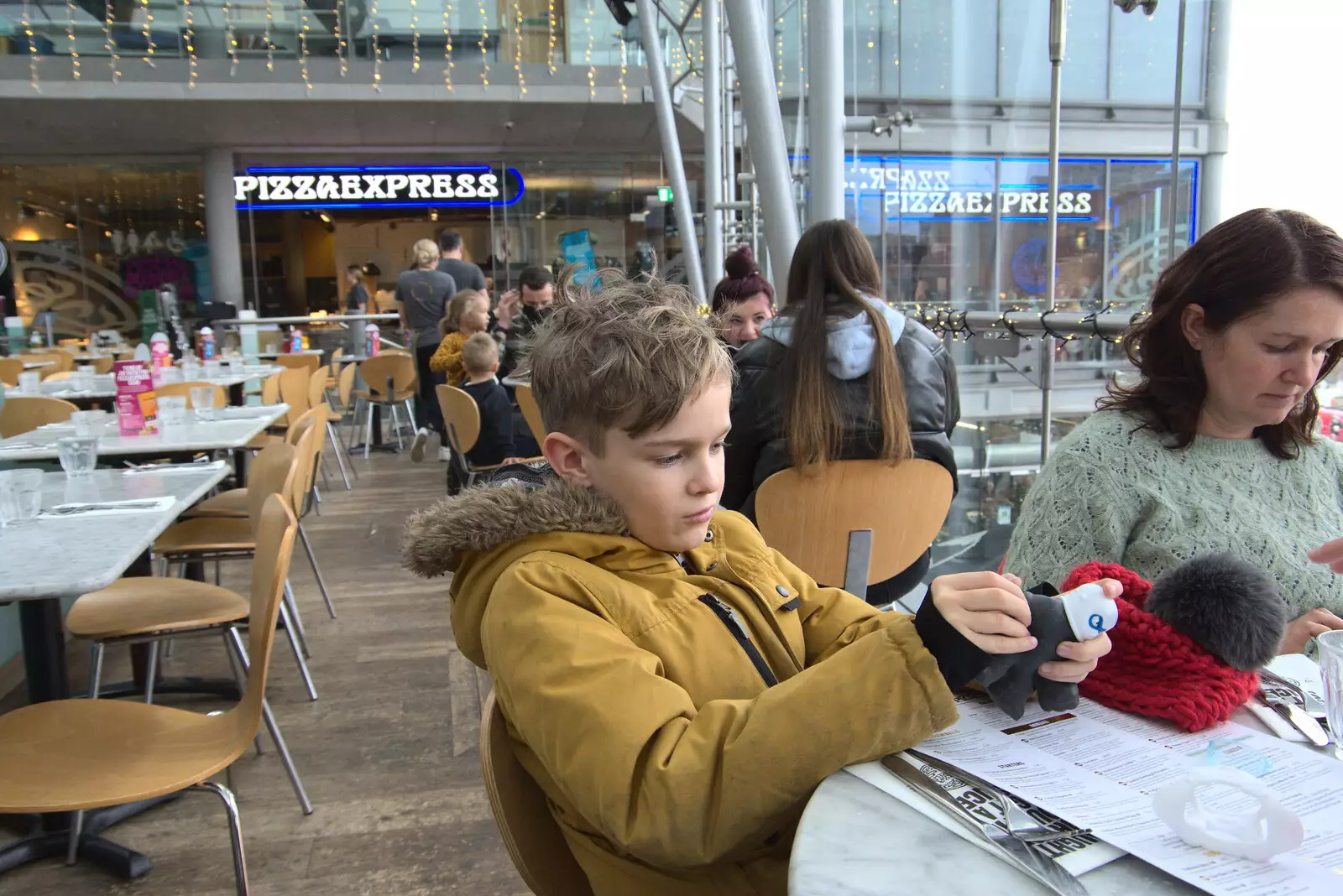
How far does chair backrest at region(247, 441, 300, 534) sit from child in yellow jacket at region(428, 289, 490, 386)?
219 cm

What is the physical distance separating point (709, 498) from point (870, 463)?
109cm

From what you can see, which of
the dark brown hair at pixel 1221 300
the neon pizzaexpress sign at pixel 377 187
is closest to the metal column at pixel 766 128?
the dark brown hair at pixel 1221 300

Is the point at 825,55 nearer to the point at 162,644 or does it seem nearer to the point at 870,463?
the point at 870,463

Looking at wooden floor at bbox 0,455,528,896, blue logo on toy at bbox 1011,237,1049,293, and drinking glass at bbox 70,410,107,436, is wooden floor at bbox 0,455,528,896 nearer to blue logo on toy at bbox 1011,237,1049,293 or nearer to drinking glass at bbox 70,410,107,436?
drinking glass at bbox 70,410,107,436

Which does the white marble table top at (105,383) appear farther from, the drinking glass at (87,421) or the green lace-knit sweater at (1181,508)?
the green lace-knit sweater at (1181,508)

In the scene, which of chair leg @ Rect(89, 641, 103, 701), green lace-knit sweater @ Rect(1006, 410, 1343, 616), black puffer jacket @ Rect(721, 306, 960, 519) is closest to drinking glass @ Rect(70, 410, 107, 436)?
chair leg @ Rect(89, 641, 103, 701)

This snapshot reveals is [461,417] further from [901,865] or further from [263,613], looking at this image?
[901,865]

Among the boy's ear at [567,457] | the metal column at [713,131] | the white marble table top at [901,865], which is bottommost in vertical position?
the white marble table top at [901,865]

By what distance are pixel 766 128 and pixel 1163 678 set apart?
248cm

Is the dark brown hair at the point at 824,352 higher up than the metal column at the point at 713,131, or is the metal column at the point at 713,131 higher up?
the metal column at the point at 713,131

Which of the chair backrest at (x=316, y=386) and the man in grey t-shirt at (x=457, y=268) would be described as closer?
the chair backrest at (x=316, y=386)

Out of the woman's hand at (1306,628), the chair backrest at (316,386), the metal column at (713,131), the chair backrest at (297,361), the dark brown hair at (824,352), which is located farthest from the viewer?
the chair backrest at (297,361)

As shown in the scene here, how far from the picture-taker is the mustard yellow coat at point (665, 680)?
818 millimetres

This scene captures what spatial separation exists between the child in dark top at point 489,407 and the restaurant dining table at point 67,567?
187 cm
